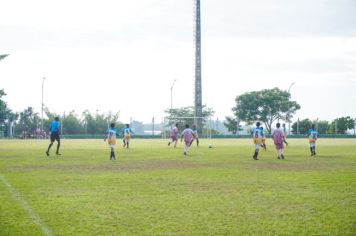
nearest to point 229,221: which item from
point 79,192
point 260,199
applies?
point 260,199

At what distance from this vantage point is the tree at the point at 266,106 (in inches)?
4742

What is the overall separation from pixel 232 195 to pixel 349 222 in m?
3.78

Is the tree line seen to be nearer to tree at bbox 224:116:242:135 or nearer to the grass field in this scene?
tree at bbox 224:116:242:135

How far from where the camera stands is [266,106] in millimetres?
121375

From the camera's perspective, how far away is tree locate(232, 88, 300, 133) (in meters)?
120

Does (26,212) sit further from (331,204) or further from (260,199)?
(331,204)

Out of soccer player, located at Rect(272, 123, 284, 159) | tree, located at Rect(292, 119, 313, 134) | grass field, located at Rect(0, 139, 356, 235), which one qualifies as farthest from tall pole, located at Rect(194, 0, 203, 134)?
grass field, located at Rect(0, 139, 356, 235)

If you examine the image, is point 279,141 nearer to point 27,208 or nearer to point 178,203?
point 178,203

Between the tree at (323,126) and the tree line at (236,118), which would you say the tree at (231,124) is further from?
the tree at (323,126)

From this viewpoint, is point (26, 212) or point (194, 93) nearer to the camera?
point (26, 212)

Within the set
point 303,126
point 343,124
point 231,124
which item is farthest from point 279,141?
point 231,124

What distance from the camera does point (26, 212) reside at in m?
10.2

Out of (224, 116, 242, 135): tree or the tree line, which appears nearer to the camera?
the tree line

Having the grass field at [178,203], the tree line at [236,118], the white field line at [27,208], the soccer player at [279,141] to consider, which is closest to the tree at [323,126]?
the tree line at [236,118]
